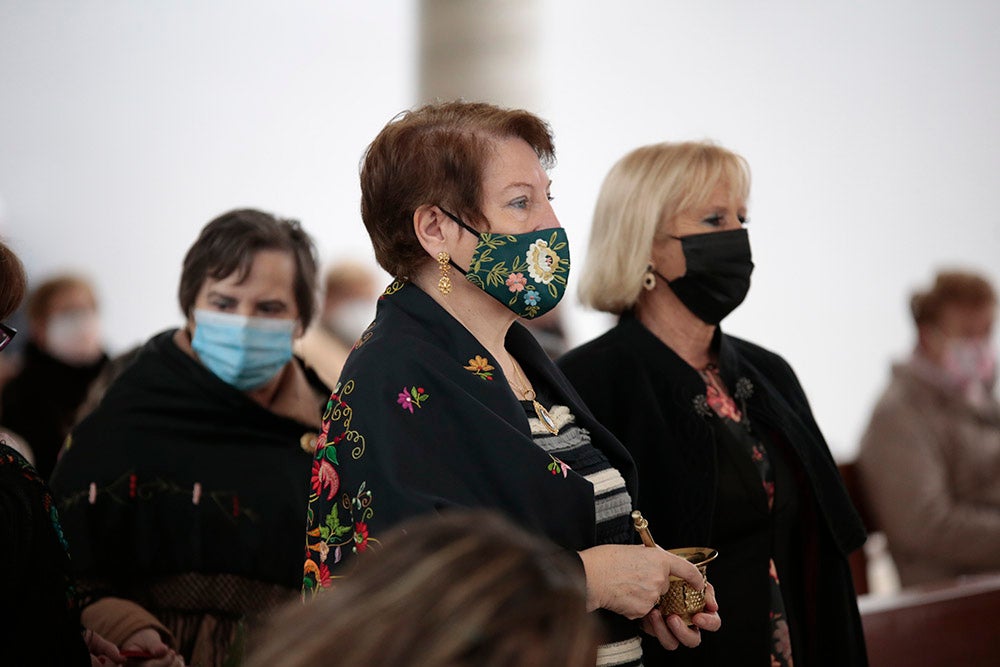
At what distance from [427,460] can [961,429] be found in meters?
3.29

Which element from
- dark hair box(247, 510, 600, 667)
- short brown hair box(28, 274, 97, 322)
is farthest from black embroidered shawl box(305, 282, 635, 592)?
short brown hair box(28, 274, 97, 322)

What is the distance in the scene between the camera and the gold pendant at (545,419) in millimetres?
2082

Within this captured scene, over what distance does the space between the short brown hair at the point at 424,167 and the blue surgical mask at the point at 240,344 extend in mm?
845

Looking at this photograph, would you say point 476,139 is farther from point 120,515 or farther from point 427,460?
point 120,515

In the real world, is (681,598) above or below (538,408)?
below

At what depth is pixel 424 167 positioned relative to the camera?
78.5 inches

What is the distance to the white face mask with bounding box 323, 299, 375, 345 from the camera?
5.79 metres

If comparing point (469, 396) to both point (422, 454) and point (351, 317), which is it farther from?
point (351, 317)

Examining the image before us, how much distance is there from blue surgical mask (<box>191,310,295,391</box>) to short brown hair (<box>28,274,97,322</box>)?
255cm

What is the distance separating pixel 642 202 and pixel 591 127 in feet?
23.2

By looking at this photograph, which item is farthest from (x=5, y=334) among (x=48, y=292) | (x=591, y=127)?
(x=591, y=127)

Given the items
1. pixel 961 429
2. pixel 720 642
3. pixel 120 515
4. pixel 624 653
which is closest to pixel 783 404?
pixel 720 642

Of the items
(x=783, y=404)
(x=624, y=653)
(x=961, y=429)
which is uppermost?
(x=783, y=404)

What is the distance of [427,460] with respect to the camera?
183 cm
